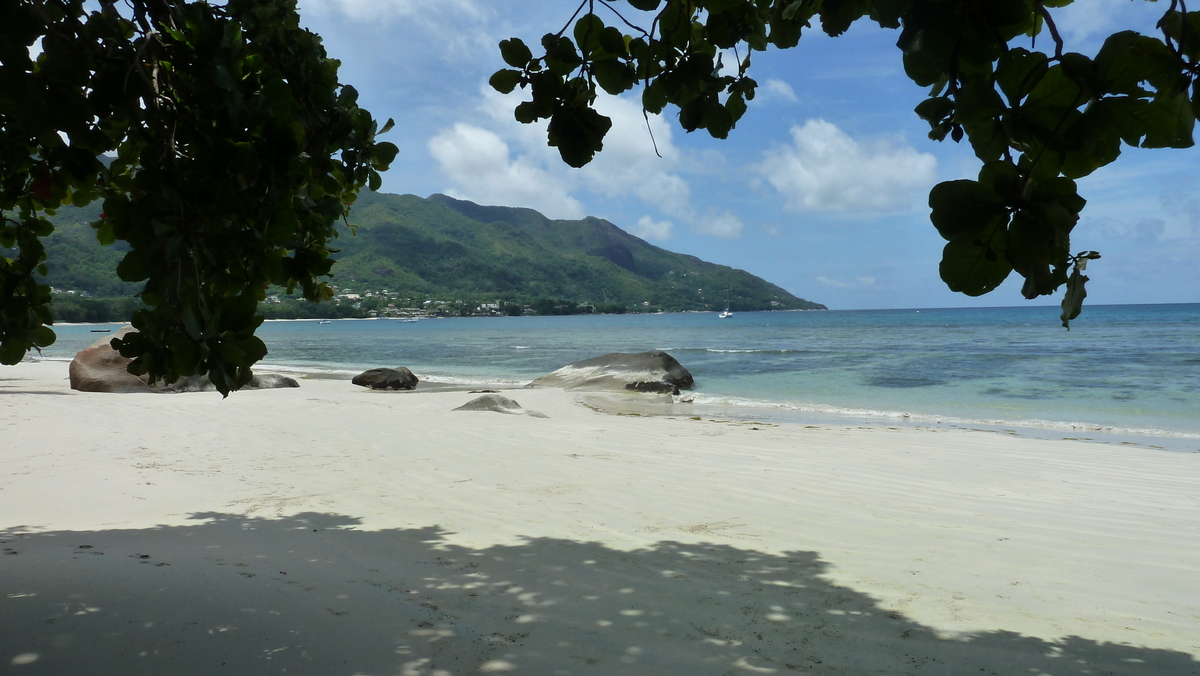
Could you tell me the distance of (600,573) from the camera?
3.30 metres

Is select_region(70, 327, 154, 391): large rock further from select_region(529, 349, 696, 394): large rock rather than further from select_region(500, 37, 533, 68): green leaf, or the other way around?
select_region(500, 37, 533, 68): green leaf

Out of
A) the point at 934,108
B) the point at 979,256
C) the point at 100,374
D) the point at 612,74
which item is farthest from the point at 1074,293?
the point at 100,374

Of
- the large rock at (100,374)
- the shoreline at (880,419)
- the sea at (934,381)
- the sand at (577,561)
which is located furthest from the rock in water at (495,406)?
the large rock at (100,374)

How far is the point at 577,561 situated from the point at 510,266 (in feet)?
395

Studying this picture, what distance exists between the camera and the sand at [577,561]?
2436 millimetres

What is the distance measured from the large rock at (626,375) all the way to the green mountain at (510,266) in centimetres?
7402

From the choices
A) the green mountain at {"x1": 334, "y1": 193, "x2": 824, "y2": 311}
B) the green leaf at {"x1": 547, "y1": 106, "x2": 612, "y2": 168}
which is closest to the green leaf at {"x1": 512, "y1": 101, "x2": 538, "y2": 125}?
the green leaf at {"x1": 547, "y1": 106, "x2": 612, "y2": 168}

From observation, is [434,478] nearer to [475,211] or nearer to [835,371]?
[835,371]

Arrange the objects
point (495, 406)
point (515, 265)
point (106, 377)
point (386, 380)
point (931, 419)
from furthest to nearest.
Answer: point (515, 265)
point (386, 380)
point (106, 377)
point (931, 419)
point (495, 406)

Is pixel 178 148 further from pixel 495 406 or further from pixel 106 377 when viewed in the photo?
pixel 106 377

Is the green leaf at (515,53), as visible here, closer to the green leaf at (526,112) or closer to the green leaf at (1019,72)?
the green leaf at (526,112)

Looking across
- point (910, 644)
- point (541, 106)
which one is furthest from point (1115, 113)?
point (910, 644)

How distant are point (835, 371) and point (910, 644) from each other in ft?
64.8

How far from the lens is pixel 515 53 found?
179 cm
